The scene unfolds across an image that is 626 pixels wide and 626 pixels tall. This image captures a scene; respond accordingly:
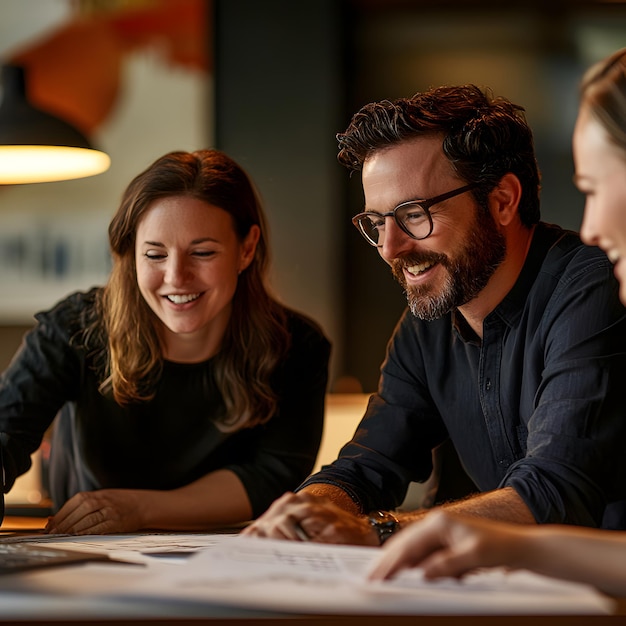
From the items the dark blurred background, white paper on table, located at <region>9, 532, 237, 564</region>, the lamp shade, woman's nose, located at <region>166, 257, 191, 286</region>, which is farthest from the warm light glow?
white paper on table, located at <region>9, 532, 237, 564</region>

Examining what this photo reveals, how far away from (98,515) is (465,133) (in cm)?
90

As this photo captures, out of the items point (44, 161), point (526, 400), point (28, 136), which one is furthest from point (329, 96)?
point (526, 400)

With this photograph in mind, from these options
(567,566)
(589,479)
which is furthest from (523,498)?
(567,566)

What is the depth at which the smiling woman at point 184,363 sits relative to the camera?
6.08 ft

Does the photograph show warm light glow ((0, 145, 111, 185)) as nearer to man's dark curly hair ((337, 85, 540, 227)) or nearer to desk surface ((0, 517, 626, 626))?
man's dark curly hair ((337, 85, 540, 227))

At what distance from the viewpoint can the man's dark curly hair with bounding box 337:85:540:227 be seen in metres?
1.60

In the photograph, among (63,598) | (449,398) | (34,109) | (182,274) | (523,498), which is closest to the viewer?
(63,598)

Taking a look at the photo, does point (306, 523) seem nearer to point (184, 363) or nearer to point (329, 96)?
point (184, 363)

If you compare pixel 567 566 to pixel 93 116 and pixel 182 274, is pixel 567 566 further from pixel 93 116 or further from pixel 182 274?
pixel 93 116

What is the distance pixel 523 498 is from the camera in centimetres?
121

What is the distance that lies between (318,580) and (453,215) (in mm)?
910

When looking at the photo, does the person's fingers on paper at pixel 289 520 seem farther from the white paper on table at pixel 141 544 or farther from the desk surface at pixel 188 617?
the desk surface at pixel 188 617

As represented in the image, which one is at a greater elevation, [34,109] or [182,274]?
[34,109]

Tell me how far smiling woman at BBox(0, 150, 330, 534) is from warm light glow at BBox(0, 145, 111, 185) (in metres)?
0.93
